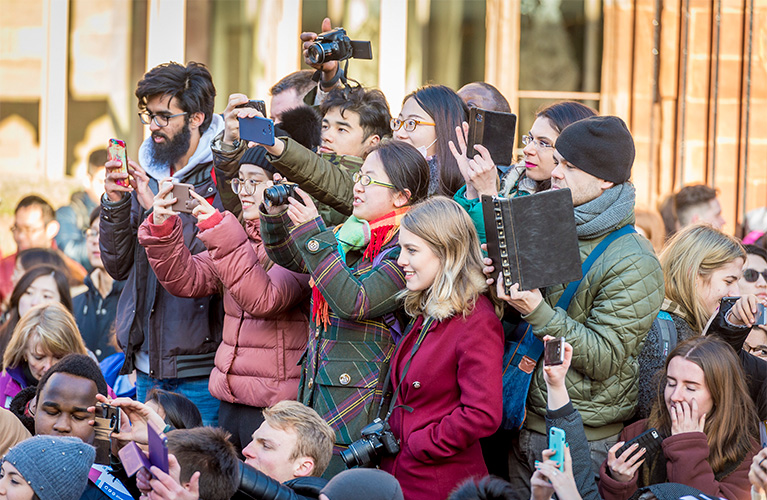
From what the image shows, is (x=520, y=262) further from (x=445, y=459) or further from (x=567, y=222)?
(x=445, y=459)

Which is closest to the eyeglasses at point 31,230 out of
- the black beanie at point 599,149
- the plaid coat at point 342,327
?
the plaid coat at point 342,327

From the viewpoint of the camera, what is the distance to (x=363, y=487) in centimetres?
305

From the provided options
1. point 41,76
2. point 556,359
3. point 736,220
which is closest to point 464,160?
point 556,359

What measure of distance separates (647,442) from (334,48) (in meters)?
2.31

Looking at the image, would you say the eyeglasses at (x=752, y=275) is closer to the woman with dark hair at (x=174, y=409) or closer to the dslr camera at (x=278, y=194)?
the dslr camera at (x=278, y=194)

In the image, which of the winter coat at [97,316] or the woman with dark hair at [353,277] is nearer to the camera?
the woman with dark hair at [353,277]

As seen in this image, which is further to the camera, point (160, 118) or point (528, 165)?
point (160, 118)

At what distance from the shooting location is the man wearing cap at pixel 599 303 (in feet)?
11.6

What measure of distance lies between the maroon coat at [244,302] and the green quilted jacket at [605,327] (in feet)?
3.76

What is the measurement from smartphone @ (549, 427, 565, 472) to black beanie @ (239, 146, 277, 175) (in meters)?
1.93

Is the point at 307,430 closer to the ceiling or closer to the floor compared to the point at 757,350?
closer to the floor

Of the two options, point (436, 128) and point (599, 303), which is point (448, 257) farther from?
point (436, 128)

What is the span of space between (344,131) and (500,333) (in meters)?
1.44

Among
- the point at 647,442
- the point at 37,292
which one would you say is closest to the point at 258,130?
the point at 647,442
